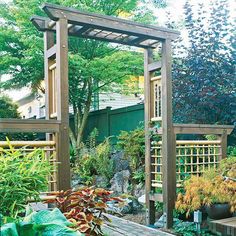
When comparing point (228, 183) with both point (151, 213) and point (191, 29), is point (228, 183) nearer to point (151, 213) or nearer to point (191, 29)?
point (151, 213)

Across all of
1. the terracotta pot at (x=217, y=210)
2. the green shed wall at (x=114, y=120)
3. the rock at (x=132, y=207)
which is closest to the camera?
the terracotta pot at (x=217, y=210)

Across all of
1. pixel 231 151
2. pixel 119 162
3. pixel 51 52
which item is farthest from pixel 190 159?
pixel 51 52

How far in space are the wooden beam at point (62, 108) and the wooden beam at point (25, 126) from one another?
126 millimetres

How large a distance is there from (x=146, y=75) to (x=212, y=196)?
1682mm

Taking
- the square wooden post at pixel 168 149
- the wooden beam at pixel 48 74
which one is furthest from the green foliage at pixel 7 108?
the square wooden post at pixel 168 149

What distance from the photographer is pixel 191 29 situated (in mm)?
6191

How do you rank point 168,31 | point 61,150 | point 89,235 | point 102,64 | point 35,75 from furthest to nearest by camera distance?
point 35,75
point 102,64
point 168,31
point 61,150
point 89,235

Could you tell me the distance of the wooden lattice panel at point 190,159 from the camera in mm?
4488

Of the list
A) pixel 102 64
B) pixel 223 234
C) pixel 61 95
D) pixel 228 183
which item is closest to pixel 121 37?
pixel 61 95

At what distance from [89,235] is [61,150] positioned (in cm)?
148

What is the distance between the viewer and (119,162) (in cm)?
648

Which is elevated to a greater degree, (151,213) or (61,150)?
(61,150)

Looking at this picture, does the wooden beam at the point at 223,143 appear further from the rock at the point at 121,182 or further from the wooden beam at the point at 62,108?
the wooden beam at the point at 62,108

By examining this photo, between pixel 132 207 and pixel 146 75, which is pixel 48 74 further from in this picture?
pixel 132 207
